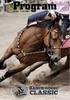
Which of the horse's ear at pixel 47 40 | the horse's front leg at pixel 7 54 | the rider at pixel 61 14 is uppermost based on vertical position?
the rider at pixel 61 14

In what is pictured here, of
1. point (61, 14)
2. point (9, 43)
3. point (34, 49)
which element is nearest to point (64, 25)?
point (61, 14)

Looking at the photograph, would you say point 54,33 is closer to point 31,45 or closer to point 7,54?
point 31,45

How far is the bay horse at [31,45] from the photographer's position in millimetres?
3434

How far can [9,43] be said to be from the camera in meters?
3.46

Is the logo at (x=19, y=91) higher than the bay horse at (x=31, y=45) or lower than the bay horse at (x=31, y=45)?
lower

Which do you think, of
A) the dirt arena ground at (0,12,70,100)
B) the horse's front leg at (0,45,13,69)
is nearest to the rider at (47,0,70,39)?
the dirt arena ground at (0,12,70,100)

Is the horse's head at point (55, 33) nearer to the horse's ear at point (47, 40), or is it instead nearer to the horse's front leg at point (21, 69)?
the horse's ear at point (47, 40)

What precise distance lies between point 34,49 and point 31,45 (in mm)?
33

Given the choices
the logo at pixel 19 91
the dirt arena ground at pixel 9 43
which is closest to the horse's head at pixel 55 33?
the dirt arena ground at pixel 9 43

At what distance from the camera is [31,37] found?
3443mm

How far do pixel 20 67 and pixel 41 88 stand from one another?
0.20 metres

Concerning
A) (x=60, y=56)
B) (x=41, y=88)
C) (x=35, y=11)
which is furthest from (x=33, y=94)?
(x=35, y=11)

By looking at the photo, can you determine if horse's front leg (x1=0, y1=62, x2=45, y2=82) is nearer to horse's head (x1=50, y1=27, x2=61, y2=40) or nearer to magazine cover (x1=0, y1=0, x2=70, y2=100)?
magazine cover (x1=0, y1=0, x2=70, y2=100)

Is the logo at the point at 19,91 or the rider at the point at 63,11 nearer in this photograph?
the rider at the point at 63,11
